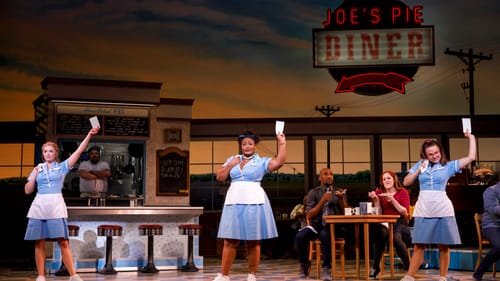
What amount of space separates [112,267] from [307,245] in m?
2.60

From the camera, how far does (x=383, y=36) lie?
12.4 meters

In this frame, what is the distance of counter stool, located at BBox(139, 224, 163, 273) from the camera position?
8.37 m

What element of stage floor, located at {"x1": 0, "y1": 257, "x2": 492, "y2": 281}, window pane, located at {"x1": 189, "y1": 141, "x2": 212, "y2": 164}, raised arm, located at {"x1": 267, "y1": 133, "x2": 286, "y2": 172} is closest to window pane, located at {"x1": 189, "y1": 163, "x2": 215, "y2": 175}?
window pane, located at {"x1": 189, "y1": 141, "x2": 212, "y2": 164}

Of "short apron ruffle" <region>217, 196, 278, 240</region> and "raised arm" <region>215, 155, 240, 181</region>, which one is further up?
"raised arm" <region>215, 155, 240, 181</region>

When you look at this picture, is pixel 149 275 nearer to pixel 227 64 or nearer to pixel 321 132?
pixel 321 132

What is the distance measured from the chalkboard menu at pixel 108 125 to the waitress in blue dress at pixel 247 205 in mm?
5684

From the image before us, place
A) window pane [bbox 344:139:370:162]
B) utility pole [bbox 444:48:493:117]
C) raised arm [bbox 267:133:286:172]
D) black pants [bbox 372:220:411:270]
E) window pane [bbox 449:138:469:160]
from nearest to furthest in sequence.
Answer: raised arm [bbox 267:133:286:172] < black pants [bbox 372:220:411:270] < window pane [bbox 449:138:469:160] < window pane [bbox 344:139:370:162] < utility pole [bbox 444:48:493:117]

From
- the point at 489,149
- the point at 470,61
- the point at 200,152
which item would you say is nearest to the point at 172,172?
the point at 200,152

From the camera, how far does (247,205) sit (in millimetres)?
5586

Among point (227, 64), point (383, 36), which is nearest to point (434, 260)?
point (383, 36)

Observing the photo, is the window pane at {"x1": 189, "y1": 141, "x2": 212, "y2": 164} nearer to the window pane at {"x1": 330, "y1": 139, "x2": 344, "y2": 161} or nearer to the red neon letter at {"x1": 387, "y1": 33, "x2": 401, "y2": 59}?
the window pane at {"x1": 330, "y1": 139, "x2": 344, "y2": 161}

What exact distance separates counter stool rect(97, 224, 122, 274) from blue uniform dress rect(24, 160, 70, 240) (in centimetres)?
230

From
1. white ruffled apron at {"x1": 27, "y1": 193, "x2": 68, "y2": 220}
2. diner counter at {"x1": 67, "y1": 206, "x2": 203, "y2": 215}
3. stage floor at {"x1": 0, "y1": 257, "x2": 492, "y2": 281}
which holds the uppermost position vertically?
white ruffled apron at {"x1": 27, "y1": 193, "x2": 68, "y2": 220}

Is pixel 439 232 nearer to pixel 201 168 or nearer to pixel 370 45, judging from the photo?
pixel 370 45
